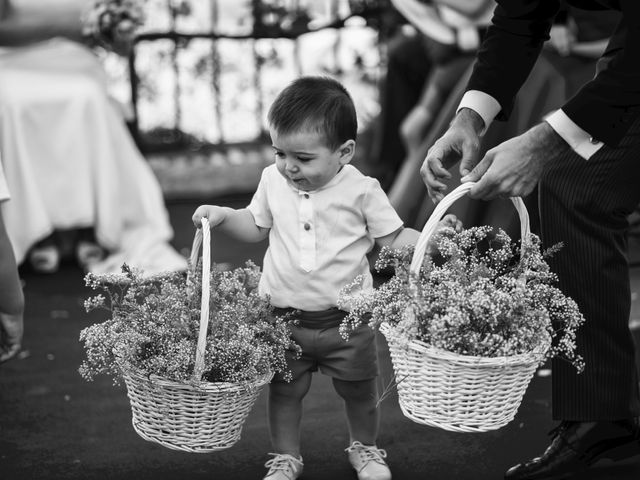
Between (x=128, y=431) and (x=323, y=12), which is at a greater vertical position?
(x=323, y=12)

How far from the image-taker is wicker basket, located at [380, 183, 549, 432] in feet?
7.23

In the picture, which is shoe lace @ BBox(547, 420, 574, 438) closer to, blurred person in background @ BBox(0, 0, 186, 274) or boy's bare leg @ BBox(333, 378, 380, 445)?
boy's bare leg @ BBox(333, 378, 380, 445)

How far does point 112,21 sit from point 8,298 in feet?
11.3

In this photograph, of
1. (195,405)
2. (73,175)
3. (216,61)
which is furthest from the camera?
(216,61)

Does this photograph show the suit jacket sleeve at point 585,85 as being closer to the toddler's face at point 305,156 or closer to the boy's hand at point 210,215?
the toddler's face at point 305,156

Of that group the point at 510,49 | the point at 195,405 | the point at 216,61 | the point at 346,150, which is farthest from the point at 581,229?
the point at 216,61

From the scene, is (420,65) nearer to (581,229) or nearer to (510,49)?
(510,49)

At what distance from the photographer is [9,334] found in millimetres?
2676

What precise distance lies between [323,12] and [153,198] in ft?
7.56

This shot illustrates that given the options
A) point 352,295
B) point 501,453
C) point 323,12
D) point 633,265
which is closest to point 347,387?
point 352,295

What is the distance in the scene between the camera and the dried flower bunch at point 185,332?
236cm

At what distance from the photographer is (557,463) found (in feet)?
8.99

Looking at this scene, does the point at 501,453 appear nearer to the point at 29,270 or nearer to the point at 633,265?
the point at 633,265

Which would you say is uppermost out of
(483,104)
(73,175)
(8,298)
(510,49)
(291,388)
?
(510,49)
